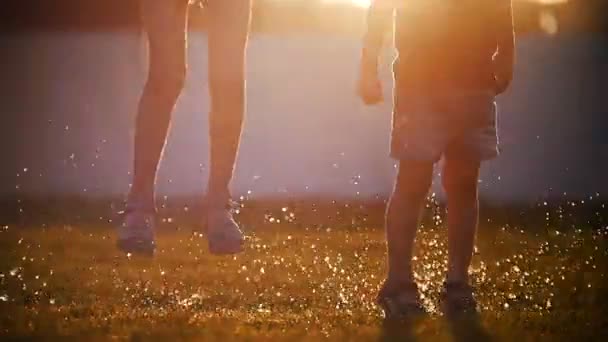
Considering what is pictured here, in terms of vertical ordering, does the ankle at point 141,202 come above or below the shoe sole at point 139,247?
above

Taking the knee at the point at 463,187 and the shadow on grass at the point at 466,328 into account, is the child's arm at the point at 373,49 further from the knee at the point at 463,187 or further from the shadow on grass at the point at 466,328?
the shadow on grass at the point at 466,328

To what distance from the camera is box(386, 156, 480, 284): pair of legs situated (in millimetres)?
4883

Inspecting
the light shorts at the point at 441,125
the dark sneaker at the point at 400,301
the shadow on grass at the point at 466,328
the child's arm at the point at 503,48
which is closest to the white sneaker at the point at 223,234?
the dark sneaker at the point at 400,301

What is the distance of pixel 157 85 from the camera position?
208 inches

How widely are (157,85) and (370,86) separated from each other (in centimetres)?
97

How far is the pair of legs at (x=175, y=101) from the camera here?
518cm

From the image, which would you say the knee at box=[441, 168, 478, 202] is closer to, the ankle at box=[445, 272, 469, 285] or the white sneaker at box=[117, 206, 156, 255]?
the ankle at box=[445, 272, 469, 285]

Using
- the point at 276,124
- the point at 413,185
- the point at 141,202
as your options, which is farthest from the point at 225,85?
the point at 276,124

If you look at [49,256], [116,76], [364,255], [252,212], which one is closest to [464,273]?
[364,255]

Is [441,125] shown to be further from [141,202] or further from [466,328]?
[141,202]

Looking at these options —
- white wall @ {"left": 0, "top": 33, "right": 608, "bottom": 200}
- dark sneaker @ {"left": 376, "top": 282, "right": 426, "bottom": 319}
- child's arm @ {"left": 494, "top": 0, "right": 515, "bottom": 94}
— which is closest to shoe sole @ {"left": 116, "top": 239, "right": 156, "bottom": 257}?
dark sneaker @ {"left": 376, "top": 282, "right": 426, "bottom": 319}

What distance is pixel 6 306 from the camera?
476 centimetres

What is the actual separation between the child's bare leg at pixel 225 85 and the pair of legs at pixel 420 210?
33.0 inches

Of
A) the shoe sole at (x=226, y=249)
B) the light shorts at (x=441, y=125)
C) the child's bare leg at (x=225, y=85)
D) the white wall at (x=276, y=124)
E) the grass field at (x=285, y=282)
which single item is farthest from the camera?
the white wall at (x=276, y=124)
